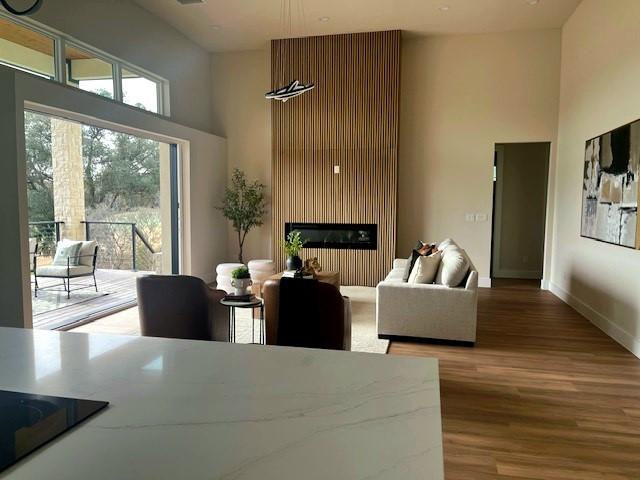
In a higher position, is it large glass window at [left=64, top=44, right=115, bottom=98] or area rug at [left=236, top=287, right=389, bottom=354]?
large glass window at [left=64, top=44, right=115, bottom=98]

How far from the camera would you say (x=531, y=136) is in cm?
700

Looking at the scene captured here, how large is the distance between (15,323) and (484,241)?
631 cm

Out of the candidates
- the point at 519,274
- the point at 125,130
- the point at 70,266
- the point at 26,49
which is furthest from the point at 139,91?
the point at 519,274

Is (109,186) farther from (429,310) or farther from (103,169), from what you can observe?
(429,310)

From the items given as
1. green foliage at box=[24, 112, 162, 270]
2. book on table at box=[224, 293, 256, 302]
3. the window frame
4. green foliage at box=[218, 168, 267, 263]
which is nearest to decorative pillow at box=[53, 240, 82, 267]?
green foliage at box=[24, 112, 162, 270]

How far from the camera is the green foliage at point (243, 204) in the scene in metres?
7.66

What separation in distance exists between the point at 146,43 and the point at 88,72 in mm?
1275

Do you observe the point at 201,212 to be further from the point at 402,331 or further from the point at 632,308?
the point at 632,308

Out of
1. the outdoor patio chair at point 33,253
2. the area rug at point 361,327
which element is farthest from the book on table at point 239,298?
the outdoor patio chair at point 33,253

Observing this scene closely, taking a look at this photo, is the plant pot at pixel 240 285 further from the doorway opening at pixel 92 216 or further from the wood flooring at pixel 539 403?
the doorway opening at pixel 92 216

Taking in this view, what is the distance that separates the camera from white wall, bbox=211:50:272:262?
791 centimetres

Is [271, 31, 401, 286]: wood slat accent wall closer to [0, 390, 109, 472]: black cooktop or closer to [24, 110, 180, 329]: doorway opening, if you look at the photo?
[24, 110, 180, 329]: doorway opening

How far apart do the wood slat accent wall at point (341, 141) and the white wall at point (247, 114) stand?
1.39ft

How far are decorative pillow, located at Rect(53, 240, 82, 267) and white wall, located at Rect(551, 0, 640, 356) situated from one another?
231 inches
